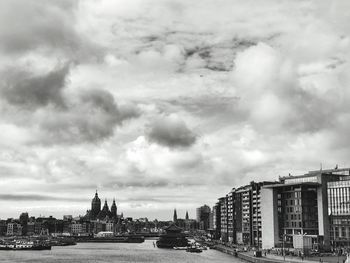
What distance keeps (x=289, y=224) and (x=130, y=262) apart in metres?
57.8

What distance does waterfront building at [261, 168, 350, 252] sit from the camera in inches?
6265

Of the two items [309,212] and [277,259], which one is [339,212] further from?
[277,259]

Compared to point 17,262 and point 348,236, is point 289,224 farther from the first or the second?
point 17,262

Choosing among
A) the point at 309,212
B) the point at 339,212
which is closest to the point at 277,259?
the point at 339,212

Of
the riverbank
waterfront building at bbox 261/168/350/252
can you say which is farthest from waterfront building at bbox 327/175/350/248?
the riverbank

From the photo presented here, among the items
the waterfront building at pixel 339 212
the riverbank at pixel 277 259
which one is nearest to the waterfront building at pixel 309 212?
the waterfront building at pixel 339 212

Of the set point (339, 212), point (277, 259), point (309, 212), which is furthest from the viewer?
point (309, 212)

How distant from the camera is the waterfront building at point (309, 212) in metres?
159

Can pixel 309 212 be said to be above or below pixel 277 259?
above

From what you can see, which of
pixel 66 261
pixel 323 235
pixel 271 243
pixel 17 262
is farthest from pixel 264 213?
pixel 17 262

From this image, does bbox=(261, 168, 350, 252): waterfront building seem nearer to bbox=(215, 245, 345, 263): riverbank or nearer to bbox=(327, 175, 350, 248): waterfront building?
bbox=(327, 175, 350, 248): waterfront building

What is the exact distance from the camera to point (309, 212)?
167 m

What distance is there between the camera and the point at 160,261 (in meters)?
155

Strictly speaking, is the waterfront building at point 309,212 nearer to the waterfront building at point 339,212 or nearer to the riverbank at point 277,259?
the waterfront building at point 339,212
